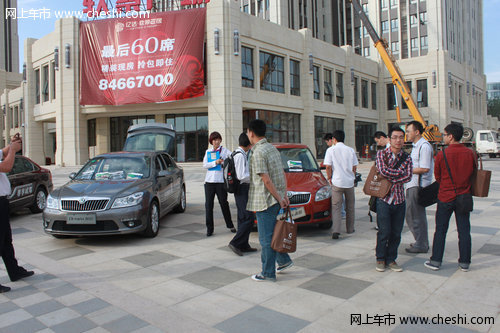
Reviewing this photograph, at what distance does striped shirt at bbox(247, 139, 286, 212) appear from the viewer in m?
4.24

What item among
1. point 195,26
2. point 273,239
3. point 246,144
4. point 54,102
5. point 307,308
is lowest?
point 307,308

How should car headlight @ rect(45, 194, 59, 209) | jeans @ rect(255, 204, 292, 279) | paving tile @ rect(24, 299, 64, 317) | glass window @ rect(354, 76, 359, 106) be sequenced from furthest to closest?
glass window @ rect(354, 76, 359, 106), car headlight @ rect(45, 194, 59, 209), jeans @ rect(255, 204, 292, 279), paving tile @ rect(24, 299, 64, 317)

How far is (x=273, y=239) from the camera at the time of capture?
13.9ft

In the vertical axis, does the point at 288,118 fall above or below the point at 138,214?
above

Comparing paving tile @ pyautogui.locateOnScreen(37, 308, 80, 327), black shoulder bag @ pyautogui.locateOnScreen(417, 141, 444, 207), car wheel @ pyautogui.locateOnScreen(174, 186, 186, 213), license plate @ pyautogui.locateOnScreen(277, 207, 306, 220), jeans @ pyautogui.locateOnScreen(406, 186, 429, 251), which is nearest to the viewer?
paving tile @ pyautogui.locateOnScreen(37, 308, 80, 327)

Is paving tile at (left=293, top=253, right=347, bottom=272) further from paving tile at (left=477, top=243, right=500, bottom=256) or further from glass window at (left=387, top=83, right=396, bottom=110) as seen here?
glass window at (left=387, top=83, right=396, bottom=110)

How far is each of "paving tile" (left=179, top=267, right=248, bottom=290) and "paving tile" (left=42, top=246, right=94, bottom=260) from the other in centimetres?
220

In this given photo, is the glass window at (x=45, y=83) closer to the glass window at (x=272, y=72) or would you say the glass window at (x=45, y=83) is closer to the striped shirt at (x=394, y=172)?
the glass window at (x=272, y=72)

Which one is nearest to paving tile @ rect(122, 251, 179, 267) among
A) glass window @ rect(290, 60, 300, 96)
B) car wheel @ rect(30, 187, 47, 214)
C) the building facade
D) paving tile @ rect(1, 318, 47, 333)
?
paving tile @ rect(1, 318, 47, 333)

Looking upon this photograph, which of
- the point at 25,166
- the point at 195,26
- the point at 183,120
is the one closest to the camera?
the point at 25,166

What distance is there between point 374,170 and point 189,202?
25.5 ft

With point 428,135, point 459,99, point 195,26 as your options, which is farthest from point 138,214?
point 459,99

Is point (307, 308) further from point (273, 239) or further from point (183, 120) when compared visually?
point (183, 120)

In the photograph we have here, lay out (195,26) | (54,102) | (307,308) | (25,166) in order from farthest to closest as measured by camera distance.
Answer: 1. (54,102)
2. (195,26)
3. (25,166)
4. (307,308)
